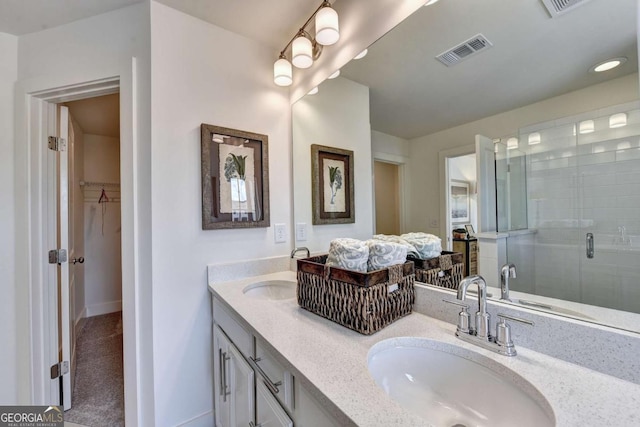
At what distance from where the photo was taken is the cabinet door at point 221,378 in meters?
1.31

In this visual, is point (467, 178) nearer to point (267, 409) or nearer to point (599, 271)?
point (599, 271)

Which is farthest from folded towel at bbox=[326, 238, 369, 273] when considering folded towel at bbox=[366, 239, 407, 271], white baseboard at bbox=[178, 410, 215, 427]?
white baseboard at bbox=[178, 410, 215, 427]

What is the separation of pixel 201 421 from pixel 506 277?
1709 millimetres

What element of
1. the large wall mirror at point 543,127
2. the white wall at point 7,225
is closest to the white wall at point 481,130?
the large wall mirror at point 543,127

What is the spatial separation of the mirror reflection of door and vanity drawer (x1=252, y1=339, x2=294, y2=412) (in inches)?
29.6

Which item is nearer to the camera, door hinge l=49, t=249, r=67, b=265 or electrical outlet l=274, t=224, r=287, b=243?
door hinge l=49, t=249, r=67, b=265

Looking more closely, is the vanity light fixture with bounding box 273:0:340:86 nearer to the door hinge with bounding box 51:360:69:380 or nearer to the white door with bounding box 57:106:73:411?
the white door with bounding box 57:106:73:411

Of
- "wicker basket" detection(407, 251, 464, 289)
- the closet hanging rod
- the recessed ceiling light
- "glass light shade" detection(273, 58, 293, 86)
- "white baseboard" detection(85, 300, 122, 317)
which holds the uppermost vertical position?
"glass light shade" detection(273, 58, 293, 86)

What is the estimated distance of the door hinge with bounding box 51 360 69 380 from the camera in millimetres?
1648

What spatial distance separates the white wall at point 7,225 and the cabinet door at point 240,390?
1.39 meters

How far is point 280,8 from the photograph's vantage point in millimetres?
1441

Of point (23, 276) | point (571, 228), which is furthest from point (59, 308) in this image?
point (571, 228)

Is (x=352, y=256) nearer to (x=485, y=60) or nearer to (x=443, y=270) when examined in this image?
(x=443, y=270)

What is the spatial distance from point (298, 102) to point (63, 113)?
60.5 inches
